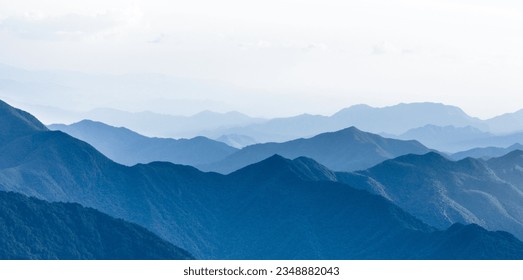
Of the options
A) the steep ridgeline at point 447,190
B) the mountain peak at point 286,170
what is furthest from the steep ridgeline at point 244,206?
the steep ridgeline at point 447,190

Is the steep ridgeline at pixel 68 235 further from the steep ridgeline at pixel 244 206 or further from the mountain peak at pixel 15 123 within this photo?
the mountain peak at pixel 15 123

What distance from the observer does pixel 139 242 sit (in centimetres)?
9788

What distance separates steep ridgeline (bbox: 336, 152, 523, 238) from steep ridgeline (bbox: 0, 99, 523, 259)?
1525 centimetres

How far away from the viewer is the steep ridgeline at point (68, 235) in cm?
9312

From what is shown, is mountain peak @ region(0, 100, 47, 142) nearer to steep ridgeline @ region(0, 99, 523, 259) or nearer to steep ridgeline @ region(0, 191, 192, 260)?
steep ridgeline @ region(0, 99, 523, 259)

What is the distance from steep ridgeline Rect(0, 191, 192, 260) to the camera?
3666 inches

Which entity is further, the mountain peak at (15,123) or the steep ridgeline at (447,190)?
the mountain peak at (15,123)

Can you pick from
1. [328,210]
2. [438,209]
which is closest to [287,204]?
[328,210]

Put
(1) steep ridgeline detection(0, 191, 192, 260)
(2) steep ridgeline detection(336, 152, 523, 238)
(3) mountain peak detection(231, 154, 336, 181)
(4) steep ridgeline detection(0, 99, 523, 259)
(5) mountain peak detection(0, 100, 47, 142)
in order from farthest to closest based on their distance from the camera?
(5) mountain peak detection(0, 100, 47, 142), (2) steep ridgeline detection(336, 152, 523, 238), (3) mountain peak detection(231, 154, 336, 181), (4) steep ridgeline detection(0, 99, 523, 259), (1) steep ridgeline detection(0, 191, 192, 260)

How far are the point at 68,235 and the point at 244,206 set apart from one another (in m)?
52.7

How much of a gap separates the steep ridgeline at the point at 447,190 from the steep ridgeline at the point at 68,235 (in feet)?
226

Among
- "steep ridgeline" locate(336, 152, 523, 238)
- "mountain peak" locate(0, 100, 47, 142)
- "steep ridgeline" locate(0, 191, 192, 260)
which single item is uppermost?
"mountain peak" locate(0, 100, 47, 142)

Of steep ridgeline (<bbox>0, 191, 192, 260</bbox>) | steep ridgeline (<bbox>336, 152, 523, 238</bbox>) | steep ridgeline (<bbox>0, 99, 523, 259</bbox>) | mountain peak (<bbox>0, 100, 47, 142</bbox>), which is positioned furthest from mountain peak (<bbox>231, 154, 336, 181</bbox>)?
steep ridgeline (<bbox>0, 191, 192, 260</bbox>)

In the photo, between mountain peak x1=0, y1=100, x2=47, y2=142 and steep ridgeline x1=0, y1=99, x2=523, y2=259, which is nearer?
steep ridgeline x1=0, y1=99, x2=523, y2=259
